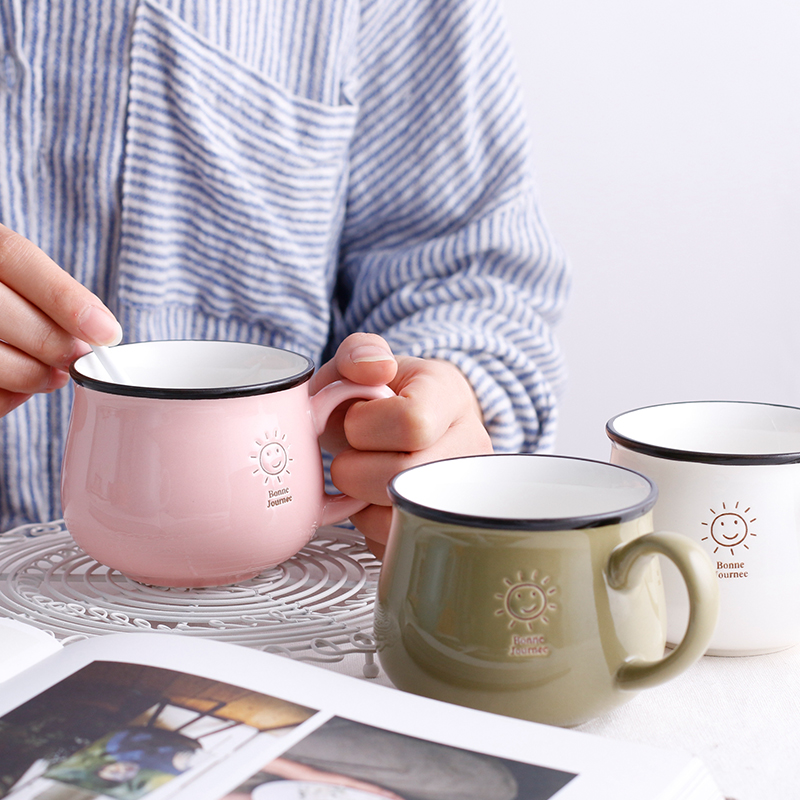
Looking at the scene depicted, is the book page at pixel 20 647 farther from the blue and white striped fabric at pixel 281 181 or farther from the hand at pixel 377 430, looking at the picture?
the blue and white striped fabric at pixel 281 181

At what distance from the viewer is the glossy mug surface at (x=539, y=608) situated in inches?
11.4

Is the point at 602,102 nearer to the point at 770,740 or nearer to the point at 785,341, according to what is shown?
the point at 785,341

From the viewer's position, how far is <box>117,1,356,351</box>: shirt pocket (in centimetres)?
73

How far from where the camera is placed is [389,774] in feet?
0.81

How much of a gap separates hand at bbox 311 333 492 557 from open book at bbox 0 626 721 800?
177 mm

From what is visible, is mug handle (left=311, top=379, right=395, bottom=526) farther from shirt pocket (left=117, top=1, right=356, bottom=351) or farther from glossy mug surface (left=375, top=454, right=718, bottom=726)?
shirt pocket (left=117, top=1, right=356, bottom=351)

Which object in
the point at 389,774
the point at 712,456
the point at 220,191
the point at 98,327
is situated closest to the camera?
the point at 389,774

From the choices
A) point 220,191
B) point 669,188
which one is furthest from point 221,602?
point 669,188

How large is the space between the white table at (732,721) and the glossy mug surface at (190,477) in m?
0.09

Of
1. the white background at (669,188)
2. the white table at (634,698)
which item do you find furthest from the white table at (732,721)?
the white background at (669,188)

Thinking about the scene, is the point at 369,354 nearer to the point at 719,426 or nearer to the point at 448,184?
the point at 719,426

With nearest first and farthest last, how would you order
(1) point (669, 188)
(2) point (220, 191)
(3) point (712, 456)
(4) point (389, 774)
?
(4) point (389, 774) → (3) point (712, 456) → (2) point (220, 191) → (1) point (669, 188)

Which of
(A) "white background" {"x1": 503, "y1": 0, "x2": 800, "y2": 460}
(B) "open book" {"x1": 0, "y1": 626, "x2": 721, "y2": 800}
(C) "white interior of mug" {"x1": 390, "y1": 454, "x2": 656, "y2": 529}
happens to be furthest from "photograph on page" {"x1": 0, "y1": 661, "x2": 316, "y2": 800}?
(A) "white background" {"x1": 503, "y1": 0, "x2": 800, "y2": 460}

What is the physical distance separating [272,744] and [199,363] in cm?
29
